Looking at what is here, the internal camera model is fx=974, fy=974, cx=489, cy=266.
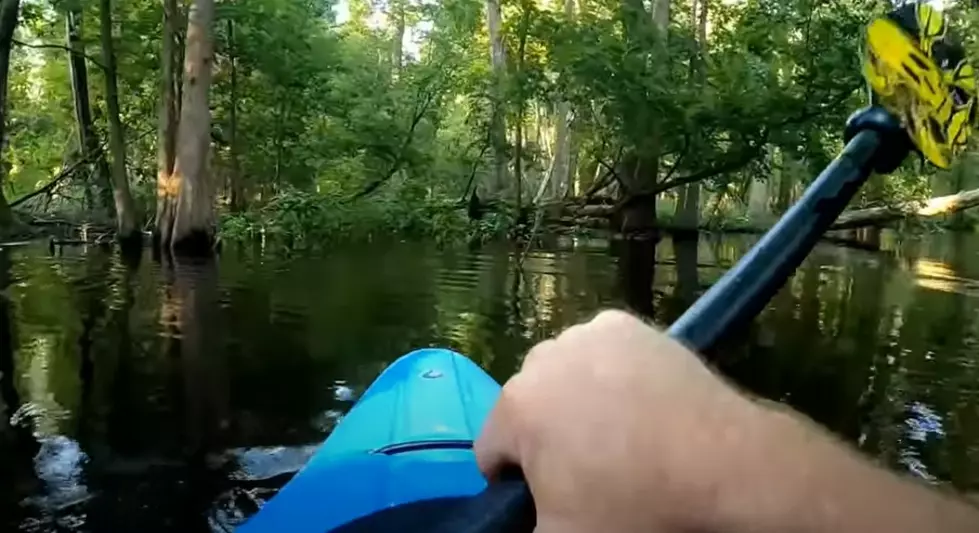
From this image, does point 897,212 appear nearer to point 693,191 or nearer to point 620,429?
point 693,191

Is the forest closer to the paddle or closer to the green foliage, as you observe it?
the green foliage

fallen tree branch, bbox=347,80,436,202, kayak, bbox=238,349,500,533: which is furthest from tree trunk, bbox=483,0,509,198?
kayak, bbox=238,349,500,533

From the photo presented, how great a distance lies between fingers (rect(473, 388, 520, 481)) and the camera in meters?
0.58

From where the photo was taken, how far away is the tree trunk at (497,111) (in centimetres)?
1369

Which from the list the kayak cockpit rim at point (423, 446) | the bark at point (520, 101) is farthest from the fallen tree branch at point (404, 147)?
the kayak cockpit rim at point (423, 446)

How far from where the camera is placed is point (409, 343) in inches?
229

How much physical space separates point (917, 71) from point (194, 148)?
11.5 meters

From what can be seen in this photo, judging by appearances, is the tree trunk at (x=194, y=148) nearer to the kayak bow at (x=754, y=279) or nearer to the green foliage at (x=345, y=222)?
the green foliage at (x=345, y=222)

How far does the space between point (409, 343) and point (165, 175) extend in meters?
7.27

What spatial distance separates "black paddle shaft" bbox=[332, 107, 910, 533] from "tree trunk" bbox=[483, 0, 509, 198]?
41.8 feet

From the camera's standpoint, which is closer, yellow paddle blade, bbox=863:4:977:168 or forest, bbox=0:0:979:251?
yellow paddle blade, bbox=863:4:977:168

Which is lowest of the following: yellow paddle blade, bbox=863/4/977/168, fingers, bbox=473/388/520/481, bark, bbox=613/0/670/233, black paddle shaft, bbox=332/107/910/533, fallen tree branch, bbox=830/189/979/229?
fingers, bbox=473/388/520/481

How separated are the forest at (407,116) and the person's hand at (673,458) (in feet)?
32.9

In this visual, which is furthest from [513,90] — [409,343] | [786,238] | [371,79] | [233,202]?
[786,238]
